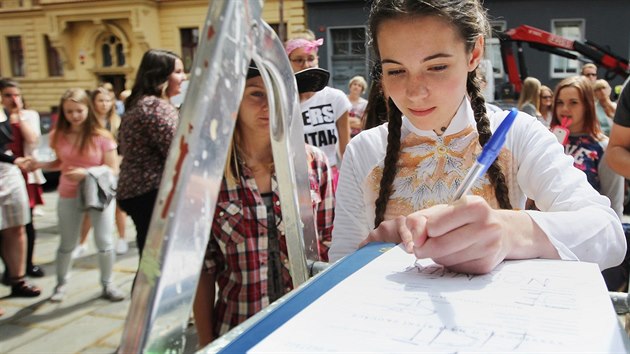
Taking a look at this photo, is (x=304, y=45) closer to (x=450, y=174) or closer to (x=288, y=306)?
(x=450, y=174)

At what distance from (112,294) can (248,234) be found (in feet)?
7.71

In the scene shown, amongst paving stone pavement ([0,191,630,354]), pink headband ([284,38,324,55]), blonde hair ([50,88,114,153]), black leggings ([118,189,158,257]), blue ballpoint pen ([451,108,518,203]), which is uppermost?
pink headband ([284,38,324,55])

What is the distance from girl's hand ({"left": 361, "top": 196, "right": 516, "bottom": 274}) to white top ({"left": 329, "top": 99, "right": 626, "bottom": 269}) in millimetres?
263

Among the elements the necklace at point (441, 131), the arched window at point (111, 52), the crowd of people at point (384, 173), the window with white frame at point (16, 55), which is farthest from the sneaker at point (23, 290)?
the window with white frame at point (16, 55)

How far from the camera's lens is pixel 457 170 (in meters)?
1.11

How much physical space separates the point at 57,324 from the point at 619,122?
3.32 metres

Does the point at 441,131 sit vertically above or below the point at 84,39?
below

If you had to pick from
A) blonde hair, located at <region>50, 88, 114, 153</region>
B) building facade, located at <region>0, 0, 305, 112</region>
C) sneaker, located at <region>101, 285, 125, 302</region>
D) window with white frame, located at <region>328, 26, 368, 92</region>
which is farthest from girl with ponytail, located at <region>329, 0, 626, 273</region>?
building facade, located at <region>0, 0, 305, 112</region>

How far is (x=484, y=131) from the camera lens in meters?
1.10

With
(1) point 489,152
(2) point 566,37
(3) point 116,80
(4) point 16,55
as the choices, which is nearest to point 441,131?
(1) point 489,152

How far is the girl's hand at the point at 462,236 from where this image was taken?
65 centimetres

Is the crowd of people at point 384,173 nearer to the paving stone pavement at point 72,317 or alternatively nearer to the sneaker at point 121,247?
the paving stone pavement at point 72,317

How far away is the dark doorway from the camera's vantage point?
2009 cm

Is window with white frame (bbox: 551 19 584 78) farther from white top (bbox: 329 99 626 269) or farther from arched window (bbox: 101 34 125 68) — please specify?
arched window (bbox: 101 34 125 68)
